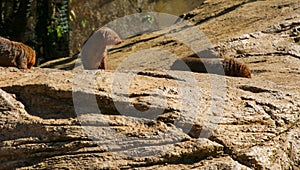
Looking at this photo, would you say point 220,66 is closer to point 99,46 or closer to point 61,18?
point 99,46

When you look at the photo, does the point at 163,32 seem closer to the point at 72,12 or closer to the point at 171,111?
the point at 72,12

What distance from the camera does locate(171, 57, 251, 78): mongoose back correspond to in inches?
274

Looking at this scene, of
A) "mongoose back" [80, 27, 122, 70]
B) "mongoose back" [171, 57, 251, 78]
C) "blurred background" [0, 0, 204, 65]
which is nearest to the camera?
"mongoose back" [171, 57, 251, 78]

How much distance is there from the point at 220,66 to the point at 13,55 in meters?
2.34

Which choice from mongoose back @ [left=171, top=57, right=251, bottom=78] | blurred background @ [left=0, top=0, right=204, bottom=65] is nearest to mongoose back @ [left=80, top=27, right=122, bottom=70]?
mongoose back @ [left=171, top=57, right=251, bottom=78]

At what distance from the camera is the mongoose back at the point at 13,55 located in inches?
252

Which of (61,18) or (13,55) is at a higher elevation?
(61,18)

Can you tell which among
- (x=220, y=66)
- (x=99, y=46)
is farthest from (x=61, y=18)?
(x=220, y=66)

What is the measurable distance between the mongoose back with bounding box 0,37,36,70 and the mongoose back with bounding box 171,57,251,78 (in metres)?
1.97

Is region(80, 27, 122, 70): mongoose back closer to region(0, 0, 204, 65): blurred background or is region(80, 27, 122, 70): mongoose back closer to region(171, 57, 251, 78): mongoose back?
region(171, 57, 251, 78): mongoose back

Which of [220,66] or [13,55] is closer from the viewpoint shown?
[13,55]

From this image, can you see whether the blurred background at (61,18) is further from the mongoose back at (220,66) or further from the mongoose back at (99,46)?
the mongoose back at (220,66)

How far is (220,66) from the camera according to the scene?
713 centimetres

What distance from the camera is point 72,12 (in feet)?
40.3
